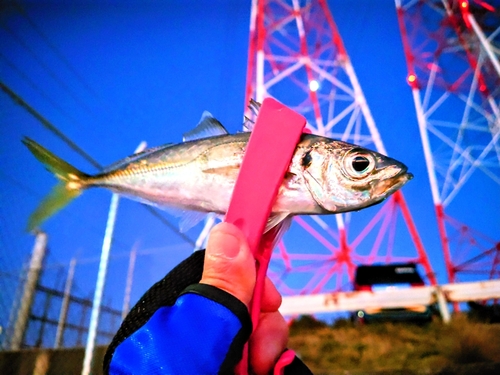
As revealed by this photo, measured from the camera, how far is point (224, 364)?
489mm

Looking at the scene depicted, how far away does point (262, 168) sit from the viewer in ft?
1.71

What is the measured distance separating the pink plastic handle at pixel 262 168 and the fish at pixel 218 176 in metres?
0.01

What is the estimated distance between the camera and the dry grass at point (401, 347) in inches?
81.3

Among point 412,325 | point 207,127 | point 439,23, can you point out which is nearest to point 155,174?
point 207,127

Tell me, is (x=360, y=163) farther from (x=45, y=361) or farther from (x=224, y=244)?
(x=45, y=361)

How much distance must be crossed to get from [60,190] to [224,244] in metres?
0.32

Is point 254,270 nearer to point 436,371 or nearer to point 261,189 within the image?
point 261,189

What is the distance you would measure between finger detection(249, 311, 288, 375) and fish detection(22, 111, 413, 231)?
30 cm

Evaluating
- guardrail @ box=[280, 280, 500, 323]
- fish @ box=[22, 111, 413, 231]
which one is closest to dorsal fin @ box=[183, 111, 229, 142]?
fish @ box=[22, 111, 413, 231]

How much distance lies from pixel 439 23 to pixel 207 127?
719cm

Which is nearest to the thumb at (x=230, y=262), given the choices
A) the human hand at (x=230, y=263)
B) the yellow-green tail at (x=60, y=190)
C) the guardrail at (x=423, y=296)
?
the human hand at (x=230, y=263)

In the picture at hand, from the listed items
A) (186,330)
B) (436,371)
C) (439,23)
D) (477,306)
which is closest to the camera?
(186,330)

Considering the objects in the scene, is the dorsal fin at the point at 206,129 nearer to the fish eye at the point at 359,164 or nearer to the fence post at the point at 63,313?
the fish eye at the point at 359,164

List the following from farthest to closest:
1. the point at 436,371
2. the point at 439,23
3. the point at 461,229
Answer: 1. the point at 439,23
2. the point at 461,229
3. the point at 436,371
